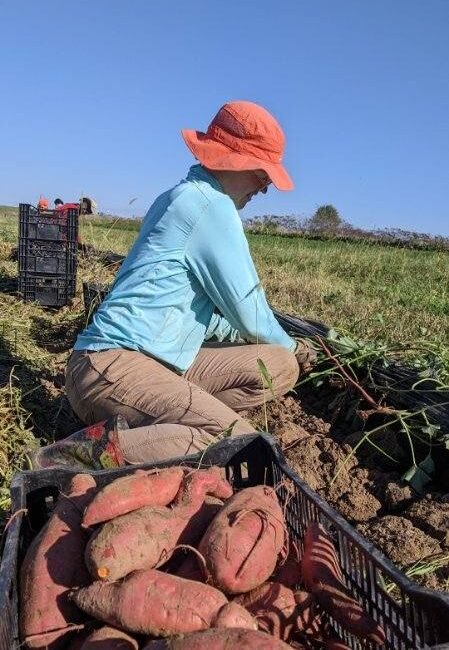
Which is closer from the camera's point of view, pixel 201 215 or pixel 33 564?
pixel 33 564

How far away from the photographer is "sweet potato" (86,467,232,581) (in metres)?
1.43

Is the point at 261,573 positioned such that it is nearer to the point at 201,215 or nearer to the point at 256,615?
the point at 256,615

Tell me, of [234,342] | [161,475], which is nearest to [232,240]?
[234,342]

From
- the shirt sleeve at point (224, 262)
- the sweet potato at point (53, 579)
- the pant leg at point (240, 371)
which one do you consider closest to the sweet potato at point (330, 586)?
the sweet potato at point (53, 579)

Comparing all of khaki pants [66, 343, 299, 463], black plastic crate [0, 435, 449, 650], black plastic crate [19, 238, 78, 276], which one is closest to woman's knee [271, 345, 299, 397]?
khaki pants [66, 343, 299, 463]

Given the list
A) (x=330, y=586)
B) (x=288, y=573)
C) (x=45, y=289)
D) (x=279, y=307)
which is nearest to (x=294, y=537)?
(x=288, y=573)

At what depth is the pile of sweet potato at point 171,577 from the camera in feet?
4.41

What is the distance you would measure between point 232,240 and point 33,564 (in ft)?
5.26

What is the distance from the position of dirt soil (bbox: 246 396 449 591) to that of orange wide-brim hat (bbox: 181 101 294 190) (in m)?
1.07

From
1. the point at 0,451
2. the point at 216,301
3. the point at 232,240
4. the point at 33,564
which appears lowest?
the point at 0,451

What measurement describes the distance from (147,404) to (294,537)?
98cm

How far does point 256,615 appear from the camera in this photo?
1428 millimetres

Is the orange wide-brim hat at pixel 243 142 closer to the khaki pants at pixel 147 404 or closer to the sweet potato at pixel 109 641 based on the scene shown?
the khaki pants at pixel 147 404

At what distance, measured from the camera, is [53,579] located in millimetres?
1486
